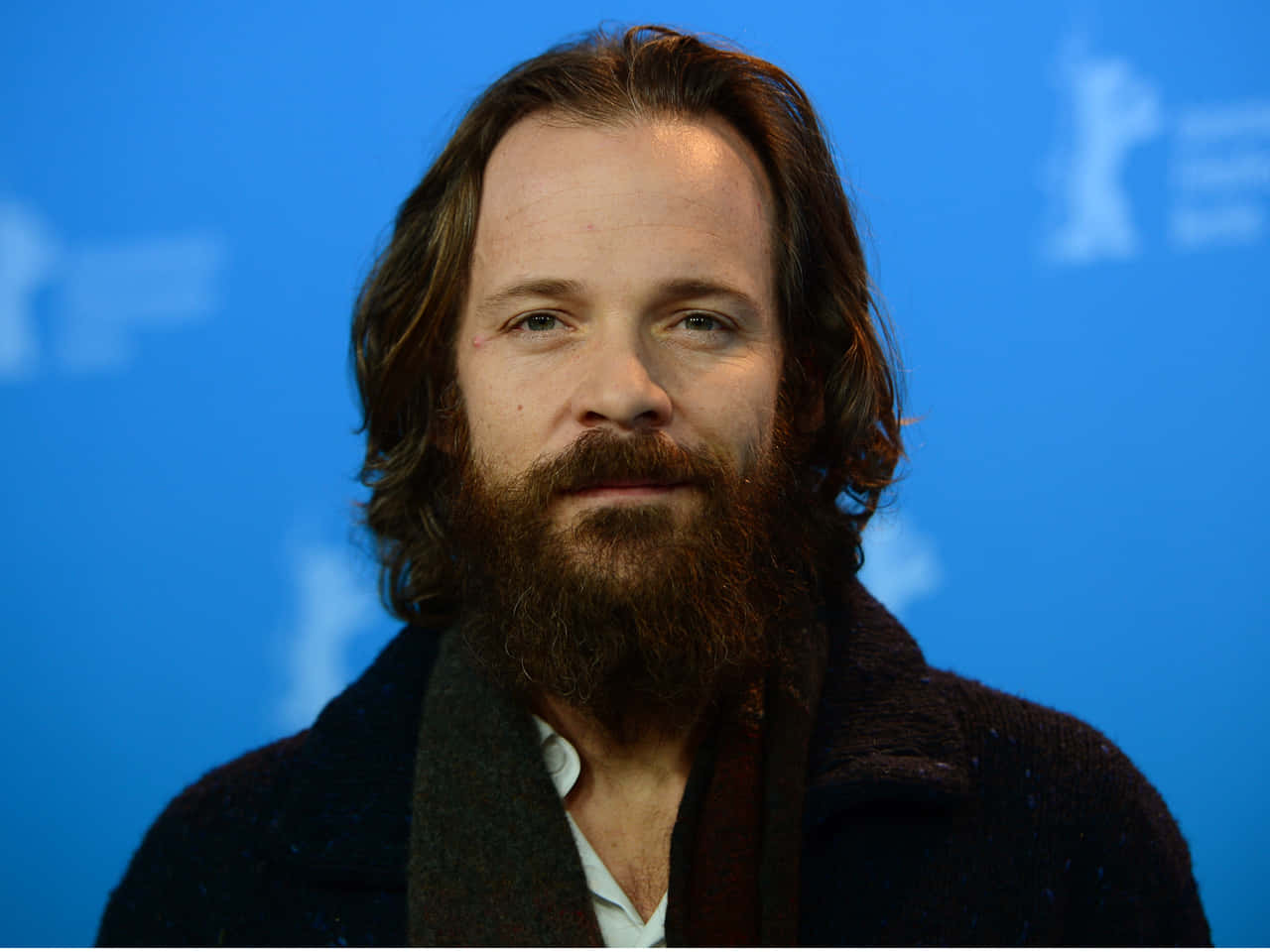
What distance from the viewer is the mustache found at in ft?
5.24

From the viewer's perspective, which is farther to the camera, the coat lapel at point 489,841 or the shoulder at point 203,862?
the shoulder at point 203,862

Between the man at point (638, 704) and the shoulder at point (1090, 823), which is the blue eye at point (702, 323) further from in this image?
the shoulder at point (1090, 823)

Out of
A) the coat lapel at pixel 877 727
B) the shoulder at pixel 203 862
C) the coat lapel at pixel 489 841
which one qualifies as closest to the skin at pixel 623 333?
the coat lapel at pixel 489 841

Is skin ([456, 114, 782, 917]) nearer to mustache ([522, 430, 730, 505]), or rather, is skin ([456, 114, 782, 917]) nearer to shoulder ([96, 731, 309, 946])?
mustache ([522, 430, 730, 505])

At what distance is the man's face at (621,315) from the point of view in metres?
1.64

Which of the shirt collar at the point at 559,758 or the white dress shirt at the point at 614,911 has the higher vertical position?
the shirt collar at the point at 559,758

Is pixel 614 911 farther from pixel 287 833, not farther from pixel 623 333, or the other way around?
pixel 623 333

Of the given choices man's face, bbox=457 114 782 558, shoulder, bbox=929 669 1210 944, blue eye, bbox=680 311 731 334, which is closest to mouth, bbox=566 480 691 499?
man's face, bbox=457 114 782 558

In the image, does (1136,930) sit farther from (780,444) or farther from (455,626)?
(455,626)

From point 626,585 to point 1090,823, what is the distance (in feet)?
2.47

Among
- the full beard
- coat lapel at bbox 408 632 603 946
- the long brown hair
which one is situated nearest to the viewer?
coat lapel at bbox 408 632 603 946

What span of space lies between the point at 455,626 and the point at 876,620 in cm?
67

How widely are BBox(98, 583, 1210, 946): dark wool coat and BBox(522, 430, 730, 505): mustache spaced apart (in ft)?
1.16

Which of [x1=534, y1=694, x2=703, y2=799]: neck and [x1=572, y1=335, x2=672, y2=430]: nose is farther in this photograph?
[x1=534, y1=694, x2=703, y2=799]: neck
